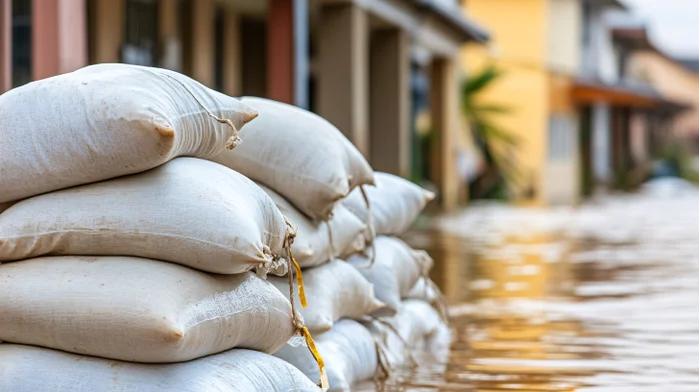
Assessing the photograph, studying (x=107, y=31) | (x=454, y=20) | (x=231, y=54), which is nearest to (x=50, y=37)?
(x=107, y=31)

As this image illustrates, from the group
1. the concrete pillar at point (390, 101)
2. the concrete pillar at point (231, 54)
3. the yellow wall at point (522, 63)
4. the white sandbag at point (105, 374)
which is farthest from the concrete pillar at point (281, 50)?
the yellow wall at point (522, 63)

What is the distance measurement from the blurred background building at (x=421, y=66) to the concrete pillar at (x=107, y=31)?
0.06 feet

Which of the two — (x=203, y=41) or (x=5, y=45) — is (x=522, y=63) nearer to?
(x=203, y=41)

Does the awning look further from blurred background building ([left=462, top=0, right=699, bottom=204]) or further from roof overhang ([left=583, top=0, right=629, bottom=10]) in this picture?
roof overhang ([left=583, top=0, right=629, bottom=10])

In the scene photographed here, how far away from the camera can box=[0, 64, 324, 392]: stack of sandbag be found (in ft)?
10.2

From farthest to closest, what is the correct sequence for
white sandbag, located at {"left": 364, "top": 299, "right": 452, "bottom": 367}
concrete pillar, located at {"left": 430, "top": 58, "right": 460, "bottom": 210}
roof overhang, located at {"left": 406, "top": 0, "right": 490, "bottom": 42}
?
concrete pillar, located at {"left": 430, "top": 58, "right": 460, "bottom": 210} < roof overhang, located at {"left": 406, "top": 0, "right": 490, "bottom": 42} < white sandbag, located at {"left": 364, "top": 299, "right": 452, "bottom": 367}

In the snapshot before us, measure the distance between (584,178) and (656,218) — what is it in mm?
14628

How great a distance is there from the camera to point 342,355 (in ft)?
14.2

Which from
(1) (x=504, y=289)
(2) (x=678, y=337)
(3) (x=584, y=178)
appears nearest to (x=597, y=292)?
(1) (x=504, y=289)

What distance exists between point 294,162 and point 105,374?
1261 millimetres

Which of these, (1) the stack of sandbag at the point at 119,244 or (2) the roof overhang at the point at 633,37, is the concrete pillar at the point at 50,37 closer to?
(1) the stack of sandbag at the point at 119,244

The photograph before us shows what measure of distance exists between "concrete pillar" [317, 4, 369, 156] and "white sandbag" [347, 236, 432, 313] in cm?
790

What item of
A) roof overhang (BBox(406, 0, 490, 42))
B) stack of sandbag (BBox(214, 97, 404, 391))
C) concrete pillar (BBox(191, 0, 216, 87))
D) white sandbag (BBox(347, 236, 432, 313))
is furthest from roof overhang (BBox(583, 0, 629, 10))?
stack of sandbag (BBox(214, 97, 404, 391))

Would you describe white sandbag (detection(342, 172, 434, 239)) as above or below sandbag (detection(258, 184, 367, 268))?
below
